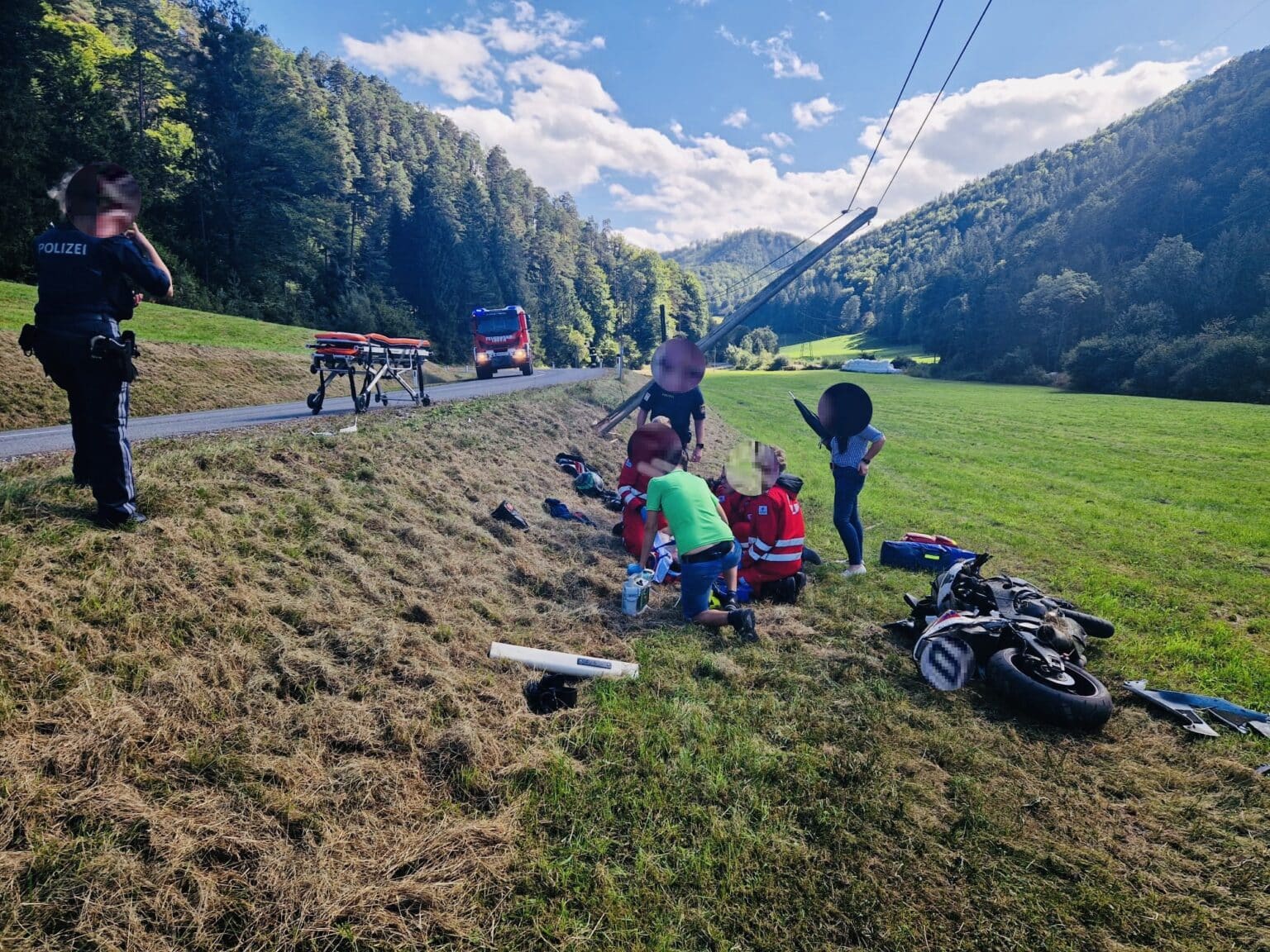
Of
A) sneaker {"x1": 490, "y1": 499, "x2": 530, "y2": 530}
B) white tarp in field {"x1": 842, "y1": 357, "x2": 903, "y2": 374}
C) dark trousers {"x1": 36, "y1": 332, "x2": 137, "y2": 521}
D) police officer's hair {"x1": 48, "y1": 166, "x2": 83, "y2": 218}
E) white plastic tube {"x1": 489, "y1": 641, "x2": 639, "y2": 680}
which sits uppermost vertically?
white tarp in field {"x1": 842, "y1": 357, "x2": 903, "y2": 374}

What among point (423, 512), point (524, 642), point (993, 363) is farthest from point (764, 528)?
point (993, 363)

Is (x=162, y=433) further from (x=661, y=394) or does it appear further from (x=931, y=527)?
(x=931, y=527)

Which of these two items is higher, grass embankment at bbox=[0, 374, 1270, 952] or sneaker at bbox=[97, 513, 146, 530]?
sneaker at bbox=[97, 513, 146, 530]

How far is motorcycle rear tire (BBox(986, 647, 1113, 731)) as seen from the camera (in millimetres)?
3910

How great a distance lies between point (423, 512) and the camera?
661 cm

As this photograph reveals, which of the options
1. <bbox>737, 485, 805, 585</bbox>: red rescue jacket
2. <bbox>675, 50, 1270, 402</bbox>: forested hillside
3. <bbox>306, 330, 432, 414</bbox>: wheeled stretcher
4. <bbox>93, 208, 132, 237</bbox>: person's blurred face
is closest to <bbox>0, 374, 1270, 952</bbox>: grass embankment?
<bbox>737, 485, 805, 585</bbox>: red rescue jacket

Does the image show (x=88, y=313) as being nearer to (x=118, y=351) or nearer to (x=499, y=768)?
(x=118, y=351)

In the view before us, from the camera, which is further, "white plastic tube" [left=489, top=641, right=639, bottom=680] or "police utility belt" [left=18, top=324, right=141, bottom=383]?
"white plastic tube" [left=489, top=641, right=639, bottom=680]

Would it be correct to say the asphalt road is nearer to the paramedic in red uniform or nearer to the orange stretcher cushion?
the orange stretcher cushion

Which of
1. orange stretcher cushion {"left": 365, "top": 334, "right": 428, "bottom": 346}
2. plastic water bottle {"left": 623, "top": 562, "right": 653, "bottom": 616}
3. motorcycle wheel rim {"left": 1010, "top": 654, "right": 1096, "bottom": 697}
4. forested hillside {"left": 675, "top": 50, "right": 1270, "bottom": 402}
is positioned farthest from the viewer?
forested hillside {"left": 675, "top": 50, "right": 1270, "bottom": 402}

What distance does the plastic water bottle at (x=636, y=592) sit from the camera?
5.74 m

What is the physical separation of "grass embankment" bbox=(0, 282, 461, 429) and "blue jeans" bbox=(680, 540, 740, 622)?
12498 millimetres

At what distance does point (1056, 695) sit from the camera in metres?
3.97

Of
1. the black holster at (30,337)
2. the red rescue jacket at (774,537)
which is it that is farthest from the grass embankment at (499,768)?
the black holster at (30,337)
